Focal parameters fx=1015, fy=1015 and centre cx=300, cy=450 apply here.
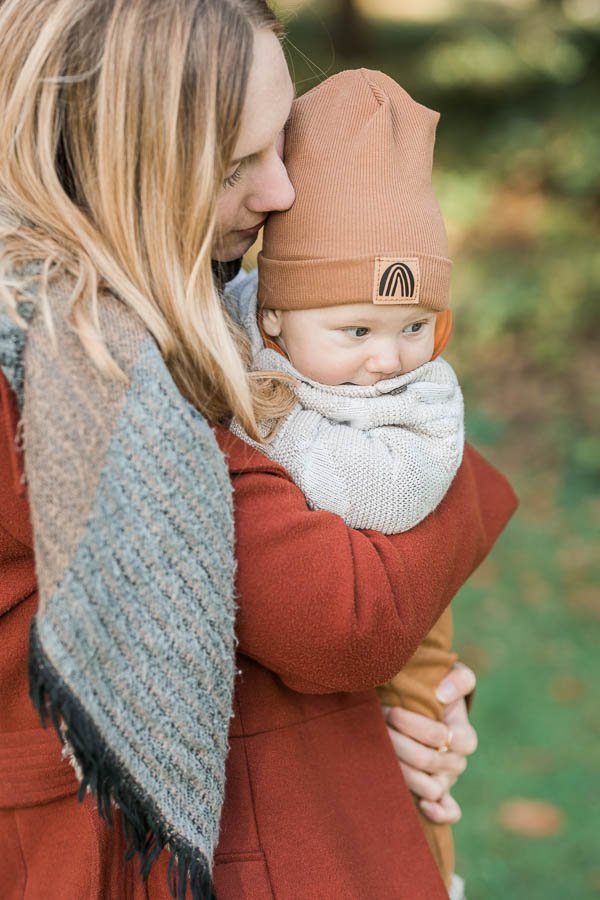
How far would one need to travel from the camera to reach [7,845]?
163 centimetres

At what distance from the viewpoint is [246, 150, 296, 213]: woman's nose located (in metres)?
1.73

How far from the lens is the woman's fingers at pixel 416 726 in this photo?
209cm

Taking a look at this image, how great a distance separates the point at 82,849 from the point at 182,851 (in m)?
0.21

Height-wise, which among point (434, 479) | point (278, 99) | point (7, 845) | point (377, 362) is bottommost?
point (7, 845)

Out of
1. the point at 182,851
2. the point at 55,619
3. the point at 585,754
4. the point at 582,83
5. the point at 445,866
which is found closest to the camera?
the point at 55,619

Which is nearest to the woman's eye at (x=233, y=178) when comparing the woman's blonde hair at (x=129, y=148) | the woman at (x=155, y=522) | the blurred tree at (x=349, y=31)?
the woman at (x=155, y=522)

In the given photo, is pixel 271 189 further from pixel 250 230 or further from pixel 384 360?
pixel 384 360

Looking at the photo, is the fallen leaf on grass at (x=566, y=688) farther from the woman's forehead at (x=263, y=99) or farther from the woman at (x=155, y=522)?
the woman's forehead at (x=263, y=99)

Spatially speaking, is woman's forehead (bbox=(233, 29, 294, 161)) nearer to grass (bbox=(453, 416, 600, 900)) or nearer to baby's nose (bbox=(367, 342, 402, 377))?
baby's nose (bbox=(367, 342, 402, 377))

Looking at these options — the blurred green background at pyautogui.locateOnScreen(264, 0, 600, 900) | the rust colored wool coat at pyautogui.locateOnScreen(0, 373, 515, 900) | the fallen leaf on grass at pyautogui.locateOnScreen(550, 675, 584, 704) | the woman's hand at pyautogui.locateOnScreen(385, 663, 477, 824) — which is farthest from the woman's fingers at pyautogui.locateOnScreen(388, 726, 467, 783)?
the fallen leaf on grass at pyautogui.locateOnScreen(550, 675, 584, 704)

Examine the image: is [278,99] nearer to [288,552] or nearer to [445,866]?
[288,552]

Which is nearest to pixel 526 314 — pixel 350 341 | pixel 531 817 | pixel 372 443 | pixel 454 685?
pixel 531 817

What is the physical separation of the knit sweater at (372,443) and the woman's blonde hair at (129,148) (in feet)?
0.68

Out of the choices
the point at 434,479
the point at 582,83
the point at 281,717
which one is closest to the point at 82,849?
the point at 281,717
